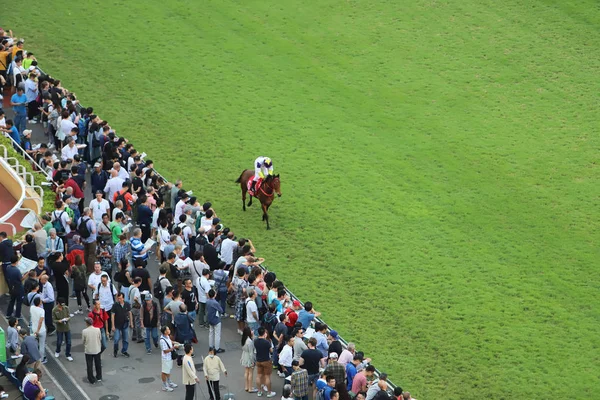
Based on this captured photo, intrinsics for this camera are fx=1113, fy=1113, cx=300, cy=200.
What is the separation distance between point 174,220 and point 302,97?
37.2 ft

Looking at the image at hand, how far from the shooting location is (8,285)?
24.4 meters

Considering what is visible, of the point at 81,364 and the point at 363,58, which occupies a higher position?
the point at 363,58

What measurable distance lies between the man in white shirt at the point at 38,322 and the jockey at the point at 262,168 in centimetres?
851

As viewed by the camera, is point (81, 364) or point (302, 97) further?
point (302, 97)

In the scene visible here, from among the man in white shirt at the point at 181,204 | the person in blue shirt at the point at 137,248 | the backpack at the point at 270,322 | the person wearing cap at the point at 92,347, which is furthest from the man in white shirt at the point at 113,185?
the backpack at the point at 270,322

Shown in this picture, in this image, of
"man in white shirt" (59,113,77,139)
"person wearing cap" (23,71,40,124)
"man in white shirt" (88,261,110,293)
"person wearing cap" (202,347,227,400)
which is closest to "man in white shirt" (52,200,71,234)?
"man in white shirt" (88,261,110,293)

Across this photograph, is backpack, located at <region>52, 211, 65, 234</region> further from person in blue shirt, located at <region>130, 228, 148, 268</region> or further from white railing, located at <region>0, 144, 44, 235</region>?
→ person in blue shirt, located at <region>130, 228, 148, 268</region>

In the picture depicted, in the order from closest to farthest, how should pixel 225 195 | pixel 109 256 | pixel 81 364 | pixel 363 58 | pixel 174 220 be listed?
1. pixel 81 364
2. pixel 109 256
3. pixel 174 220
4. pixel 225 195
5. pixel 363 58

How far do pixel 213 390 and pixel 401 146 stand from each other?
581 inches

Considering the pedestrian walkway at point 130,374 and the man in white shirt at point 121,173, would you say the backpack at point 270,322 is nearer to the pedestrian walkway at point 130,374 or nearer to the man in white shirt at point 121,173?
the pedestrian walkway at point 130,374

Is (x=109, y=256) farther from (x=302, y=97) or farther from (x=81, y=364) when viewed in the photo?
(x=302, y=97)

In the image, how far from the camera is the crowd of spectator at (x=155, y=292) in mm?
22047

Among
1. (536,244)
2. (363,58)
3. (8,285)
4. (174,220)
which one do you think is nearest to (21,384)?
(8,285)

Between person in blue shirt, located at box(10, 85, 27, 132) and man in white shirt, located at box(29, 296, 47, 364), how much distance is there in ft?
34.0
